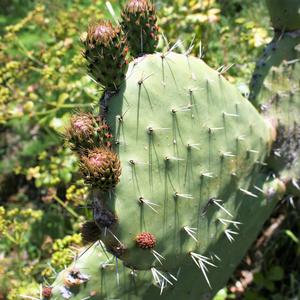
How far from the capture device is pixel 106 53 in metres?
1.40

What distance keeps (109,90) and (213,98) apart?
347mm

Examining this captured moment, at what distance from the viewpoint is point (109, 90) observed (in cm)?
148

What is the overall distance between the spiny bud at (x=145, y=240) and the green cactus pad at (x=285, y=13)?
90 centimetres

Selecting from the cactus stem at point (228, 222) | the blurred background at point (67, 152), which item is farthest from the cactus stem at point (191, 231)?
the blurred background at point (67, 152)

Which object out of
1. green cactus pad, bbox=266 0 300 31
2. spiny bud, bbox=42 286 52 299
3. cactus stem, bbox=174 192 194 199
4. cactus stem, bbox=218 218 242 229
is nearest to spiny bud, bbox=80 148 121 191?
cactus stem, bbox=174 192 194 199

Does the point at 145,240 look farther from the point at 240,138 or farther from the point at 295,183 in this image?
the point at 295,183

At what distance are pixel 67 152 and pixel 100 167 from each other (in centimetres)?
123

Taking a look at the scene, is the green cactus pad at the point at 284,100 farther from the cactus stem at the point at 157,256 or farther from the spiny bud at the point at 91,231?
the spiny bud at the point at 91,231

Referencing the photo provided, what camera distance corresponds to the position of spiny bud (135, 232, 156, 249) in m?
1.48

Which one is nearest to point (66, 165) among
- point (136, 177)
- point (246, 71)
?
point (246, 71)

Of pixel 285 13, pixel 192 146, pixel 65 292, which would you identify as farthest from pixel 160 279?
pixel 285 13

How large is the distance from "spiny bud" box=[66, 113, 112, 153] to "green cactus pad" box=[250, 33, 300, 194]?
2.41 ft

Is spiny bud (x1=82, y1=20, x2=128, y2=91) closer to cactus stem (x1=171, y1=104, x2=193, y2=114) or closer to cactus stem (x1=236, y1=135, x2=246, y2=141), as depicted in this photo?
cactus stem (x1=171, y1=104, x2=193, y2=114)

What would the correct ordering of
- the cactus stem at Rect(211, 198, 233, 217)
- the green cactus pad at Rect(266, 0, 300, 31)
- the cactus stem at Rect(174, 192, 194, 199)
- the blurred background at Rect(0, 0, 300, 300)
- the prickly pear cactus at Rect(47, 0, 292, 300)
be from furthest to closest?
the blurred background at Rect(0, 0, 300, 300)
the green cactus pad at Rect(266, 0, 300, 31)
the cactus stem at Rect(211, 198, 233, 217)
the cactus stem at Rect(174, 192, 194, 199)
the prickly pear cactus at Rect(47, 0, 292, 300)
